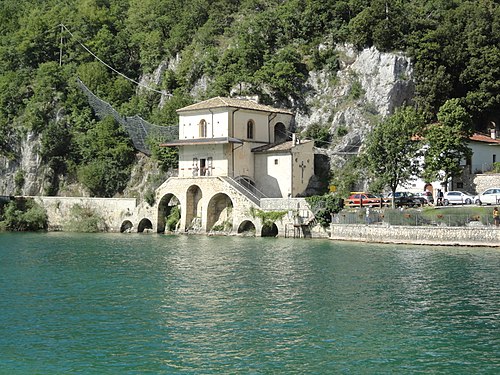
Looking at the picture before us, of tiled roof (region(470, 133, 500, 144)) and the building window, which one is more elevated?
the building window

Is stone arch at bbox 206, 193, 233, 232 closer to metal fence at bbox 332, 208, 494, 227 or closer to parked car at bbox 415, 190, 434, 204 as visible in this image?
metal fence at bbox 332, 208, 494, 227

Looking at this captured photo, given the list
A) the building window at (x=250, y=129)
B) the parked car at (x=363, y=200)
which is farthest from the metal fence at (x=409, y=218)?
the building window at (x=250, y=129)

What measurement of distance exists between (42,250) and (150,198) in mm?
17426

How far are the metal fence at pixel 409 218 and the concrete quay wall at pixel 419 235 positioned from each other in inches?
13.6

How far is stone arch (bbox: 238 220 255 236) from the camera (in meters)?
59.8

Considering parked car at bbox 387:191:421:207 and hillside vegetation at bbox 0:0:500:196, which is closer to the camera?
parked car at bbox 387:191:421:207

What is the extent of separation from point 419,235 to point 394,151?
31.8 feet

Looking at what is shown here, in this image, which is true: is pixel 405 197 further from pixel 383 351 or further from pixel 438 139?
pixel 383 351

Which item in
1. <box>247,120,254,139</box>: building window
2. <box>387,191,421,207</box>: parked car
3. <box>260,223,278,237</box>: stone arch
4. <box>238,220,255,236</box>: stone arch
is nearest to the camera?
<box>387,191,421,207</box>: parked car

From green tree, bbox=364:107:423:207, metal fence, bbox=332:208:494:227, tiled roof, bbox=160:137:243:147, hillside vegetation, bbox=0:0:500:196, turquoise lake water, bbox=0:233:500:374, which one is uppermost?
hillside vegetation, bbox=0:0:500:196

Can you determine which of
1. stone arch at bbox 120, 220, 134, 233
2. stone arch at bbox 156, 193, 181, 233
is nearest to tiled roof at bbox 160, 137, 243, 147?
stone arch at bbox 156, 193, 181, 233

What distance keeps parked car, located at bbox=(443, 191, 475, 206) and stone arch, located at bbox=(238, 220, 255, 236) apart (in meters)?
15.4

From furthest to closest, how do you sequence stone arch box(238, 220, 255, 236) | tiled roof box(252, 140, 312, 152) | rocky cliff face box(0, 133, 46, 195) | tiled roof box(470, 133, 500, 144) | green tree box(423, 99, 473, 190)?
rocky cliff face box(0, 133, 46, 195)
tiled roof box(470, 133, 500, 144)
tiled roof box(252, 140, 312, 152)
stone arch box(238, 220, 255, 236)
green tree box(423, 99, 473, 190)

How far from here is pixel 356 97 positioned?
6975 centimetres
